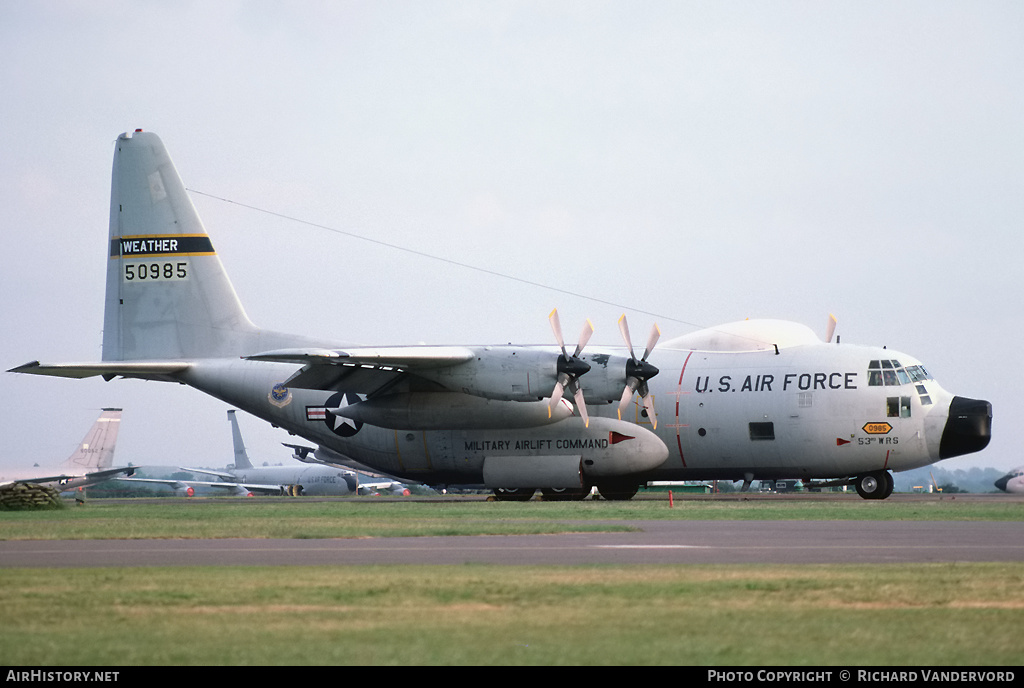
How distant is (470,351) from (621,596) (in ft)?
81.7

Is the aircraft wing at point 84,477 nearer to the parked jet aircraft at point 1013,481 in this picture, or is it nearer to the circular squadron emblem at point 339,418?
the circular squadron emblem at point 339,418

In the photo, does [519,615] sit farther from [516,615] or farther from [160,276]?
[160,276]

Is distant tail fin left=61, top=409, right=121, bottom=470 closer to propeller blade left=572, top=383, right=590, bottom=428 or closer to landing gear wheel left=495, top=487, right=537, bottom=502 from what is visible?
landing gear wheel left=495, top=487, right=537, bottom=502

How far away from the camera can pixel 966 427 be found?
36938 mm

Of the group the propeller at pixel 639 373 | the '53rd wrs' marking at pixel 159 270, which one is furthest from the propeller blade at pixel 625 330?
the '53rd wrs' marking at pixel 159 270

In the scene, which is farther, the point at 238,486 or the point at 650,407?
the point at 238,486

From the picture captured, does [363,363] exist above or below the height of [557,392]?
above

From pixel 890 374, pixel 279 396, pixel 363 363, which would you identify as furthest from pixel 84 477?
pixel 890 374

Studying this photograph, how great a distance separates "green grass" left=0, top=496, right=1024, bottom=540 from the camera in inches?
912

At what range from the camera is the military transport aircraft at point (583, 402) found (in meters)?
36.5

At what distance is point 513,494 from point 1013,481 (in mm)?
44403

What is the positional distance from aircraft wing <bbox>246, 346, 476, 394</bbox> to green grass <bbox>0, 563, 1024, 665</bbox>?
69.1ft

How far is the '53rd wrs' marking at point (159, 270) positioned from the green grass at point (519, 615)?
30784 millimetres

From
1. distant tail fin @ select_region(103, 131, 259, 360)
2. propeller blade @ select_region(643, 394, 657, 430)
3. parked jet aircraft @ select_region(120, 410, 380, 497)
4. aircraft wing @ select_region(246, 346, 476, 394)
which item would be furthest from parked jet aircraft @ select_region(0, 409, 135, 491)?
propeller blade @ select_region(643, 394, 657, 430)
